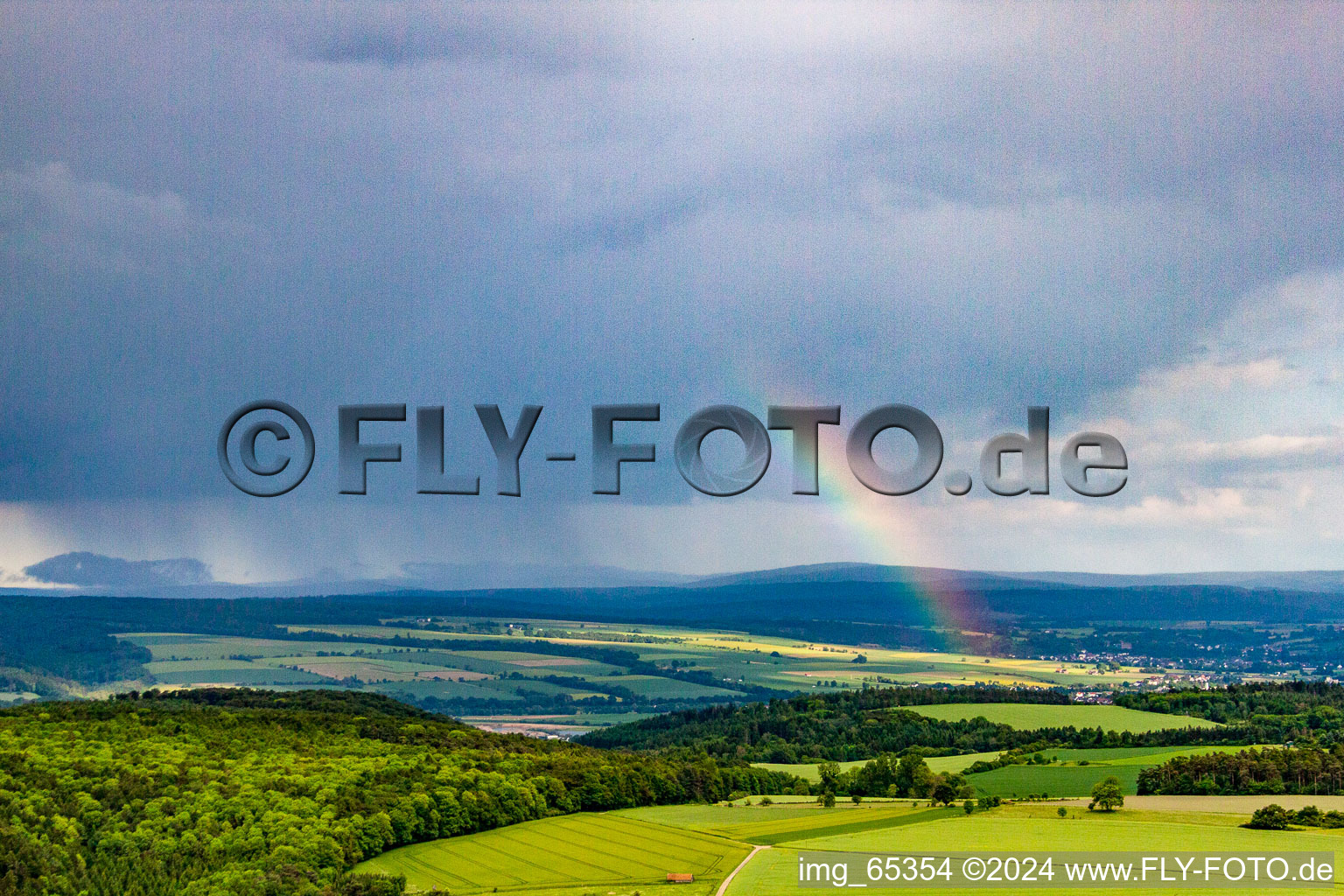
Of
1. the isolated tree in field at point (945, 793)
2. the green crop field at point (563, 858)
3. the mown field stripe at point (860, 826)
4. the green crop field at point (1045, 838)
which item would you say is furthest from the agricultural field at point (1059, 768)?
the green crop field at point (563, 858)

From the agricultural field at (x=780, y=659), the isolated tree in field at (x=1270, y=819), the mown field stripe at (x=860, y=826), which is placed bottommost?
the mown field stripe at (x=860, y=826)

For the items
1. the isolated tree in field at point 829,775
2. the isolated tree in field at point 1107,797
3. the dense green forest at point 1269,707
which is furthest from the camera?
the dense green forest at point 1269,707

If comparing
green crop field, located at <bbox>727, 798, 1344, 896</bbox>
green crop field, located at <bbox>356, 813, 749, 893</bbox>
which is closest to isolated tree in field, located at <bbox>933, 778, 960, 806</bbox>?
green crop field, located at <bbox>727, 798, 1344, 896</bbox>

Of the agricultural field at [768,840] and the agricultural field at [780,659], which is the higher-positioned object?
the agricultural field at [780,659]

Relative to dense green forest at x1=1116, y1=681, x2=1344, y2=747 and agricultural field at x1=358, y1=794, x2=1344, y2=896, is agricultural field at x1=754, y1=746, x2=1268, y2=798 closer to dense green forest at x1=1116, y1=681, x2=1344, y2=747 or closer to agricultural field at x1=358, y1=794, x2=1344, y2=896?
agricultural field at x1=358, y1=794, x2=1344, y2=896

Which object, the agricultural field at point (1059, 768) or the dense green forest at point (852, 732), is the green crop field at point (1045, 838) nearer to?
the agricultural field at point (1059, 768)

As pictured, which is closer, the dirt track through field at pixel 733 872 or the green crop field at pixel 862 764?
the dirt track through field at pixel 733 872

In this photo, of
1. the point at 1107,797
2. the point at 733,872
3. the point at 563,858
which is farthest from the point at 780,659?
the point at 733,872
